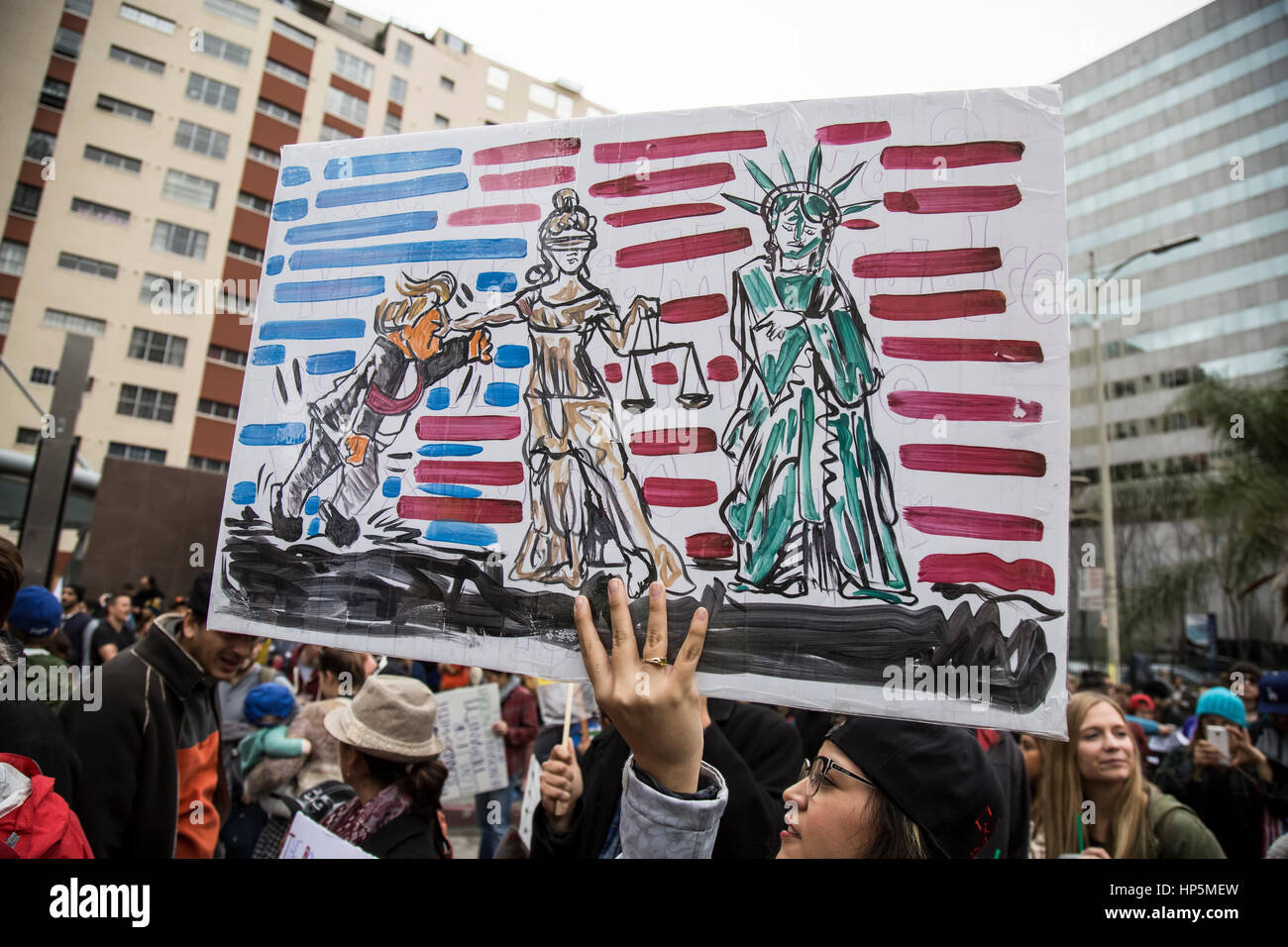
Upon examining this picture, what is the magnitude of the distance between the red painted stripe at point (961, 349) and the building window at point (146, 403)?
3424 cm

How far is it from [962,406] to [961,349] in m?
0.12

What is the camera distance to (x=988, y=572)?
163 centimetres

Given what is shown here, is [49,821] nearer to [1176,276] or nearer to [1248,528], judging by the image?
[1248,528]

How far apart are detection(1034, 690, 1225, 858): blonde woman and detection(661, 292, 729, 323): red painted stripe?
93.1 inches

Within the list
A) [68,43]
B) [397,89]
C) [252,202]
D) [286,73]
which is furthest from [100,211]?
[397,89]

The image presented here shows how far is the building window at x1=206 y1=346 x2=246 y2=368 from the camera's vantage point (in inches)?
1239

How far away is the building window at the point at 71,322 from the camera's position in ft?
94.7

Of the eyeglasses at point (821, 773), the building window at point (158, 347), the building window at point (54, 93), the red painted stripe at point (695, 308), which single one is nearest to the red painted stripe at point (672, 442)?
the red painted stripe at point (695, 308)

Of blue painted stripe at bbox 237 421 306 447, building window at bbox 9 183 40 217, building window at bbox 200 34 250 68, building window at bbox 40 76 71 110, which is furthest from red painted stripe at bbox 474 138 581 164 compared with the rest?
building window at bbox 200 34 250 68

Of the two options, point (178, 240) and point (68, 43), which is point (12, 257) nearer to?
point (178, 240)

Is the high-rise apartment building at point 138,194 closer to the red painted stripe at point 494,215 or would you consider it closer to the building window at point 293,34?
the building window at point 293,34

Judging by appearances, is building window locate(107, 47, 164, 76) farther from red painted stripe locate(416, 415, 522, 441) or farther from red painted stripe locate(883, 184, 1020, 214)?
red painted stripe locate(883, 184, 1020, 214)

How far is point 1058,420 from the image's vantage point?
1.60 metres
